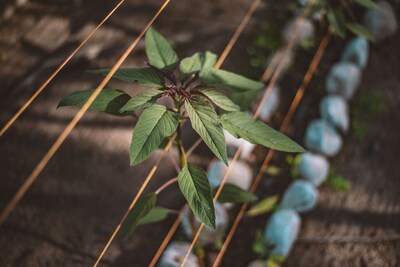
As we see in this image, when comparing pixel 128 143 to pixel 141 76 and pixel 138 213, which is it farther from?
pixel 141 76

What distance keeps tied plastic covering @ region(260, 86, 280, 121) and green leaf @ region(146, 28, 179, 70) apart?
1.37 meters

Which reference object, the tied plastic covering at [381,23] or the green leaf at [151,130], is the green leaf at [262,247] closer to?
the green leaf at [151,130]

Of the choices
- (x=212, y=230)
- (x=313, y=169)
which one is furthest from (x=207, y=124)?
(x=313, y=169)

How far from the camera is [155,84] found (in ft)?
4.29

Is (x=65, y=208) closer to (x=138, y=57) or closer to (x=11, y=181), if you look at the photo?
(x=11, y=181)

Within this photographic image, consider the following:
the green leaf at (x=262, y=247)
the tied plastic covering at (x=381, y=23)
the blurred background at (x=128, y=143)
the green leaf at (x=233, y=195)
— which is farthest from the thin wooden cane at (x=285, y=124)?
the green leaf at (x=233, y=195)

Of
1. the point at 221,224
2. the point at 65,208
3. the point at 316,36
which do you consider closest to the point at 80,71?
the point at 65,208

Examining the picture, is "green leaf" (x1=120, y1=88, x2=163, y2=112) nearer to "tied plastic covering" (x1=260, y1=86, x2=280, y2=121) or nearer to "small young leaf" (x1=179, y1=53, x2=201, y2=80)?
"small young leaf" (x1=179, y1=53, x2=201, y2=80)

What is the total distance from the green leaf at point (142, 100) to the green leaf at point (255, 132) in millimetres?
237

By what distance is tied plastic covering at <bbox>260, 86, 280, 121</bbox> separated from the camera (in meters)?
2.70

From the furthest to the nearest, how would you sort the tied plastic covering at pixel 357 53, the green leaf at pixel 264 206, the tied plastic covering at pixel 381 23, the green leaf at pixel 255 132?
the tied plastic covering at pixel 381 23 < the tied plastic covering at pixel 357 53 < the green leaf at pixel 264 206 < the green leaf at pixel 255 132

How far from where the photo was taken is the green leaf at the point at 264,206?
7.75 feet

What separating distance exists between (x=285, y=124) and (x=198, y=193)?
1.60 m

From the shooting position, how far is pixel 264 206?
7.84 feet
